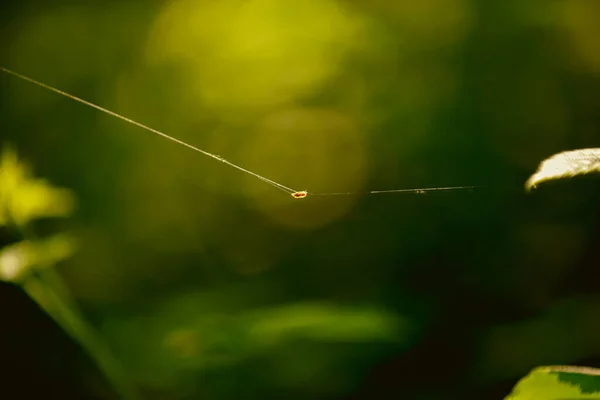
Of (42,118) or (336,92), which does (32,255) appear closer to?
(42,118)

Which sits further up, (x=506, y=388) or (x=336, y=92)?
(x=336, y=92)

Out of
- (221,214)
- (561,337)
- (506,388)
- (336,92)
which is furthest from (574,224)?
(221,214)

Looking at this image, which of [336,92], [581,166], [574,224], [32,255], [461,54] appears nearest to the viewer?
[581,166]

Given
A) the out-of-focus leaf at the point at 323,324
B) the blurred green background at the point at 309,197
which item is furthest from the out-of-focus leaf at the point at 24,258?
the out-of-focus leaf at the point at 323,324

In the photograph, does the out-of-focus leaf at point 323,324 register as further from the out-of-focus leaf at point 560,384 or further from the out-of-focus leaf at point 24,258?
the out-of-focus leaf at point 560,384

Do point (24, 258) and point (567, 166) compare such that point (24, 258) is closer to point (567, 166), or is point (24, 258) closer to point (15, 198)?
point (15, 198)

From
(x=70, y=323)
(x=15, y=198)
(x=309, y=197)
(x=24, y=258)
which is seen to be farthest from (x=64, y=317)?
(x=309, y=197)

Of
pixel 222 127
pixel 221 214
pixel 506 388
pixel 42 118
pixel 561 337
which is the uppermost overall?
pixel 42 118
